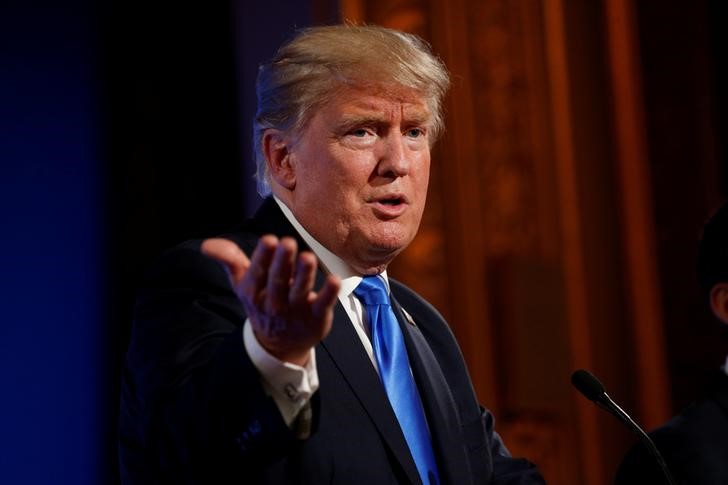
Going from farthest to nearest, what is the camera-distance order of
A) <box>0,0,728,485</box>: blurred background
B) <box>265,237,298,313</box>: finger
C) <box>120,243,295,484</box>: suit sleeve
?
<box>0,0,728,485</box>: blurred background < <box>120,243,295,484</box>: suit sleeve < <box>265,237,298,313</box>: finger

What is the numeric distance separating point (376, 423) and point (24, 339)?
154 centimetres

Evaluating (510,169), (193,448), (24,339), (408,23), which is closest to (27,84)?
(24,339)

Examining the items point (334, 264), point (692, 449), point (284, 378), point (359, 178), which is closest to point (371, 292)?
point (334, 264)

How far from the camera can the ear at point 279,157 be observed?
1.87 meters

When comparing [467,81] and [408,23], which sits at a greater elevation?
[408,23]

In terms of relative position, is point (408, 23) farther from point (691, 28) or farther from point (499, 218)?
point (691, 28)

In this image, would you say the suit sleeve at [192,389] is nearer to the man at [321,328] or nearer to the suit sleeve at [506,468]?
the man at [321,328]

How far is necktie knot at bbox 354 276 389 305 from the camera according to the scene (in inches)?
71.2

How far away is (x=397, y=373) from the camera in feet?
5.78

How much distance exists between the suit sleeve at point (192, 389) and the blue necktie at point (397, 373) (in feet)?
1.00

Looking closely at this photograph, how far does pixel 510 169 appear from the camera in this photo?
3.54 metres

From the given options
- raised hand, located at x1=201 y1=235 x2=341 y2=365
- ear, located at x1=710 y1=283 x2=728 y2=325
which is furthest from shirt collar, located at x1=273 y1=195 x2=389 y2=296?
ear, located at x1=710 y1=283 x2=728 y2=325

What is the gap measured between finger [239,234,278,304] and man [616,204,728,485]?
1.27 meters

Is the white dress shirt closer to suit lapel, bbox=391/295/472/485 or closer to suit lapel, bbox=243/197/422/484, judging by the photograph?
suit lapel, bbox=243/197/422/484
